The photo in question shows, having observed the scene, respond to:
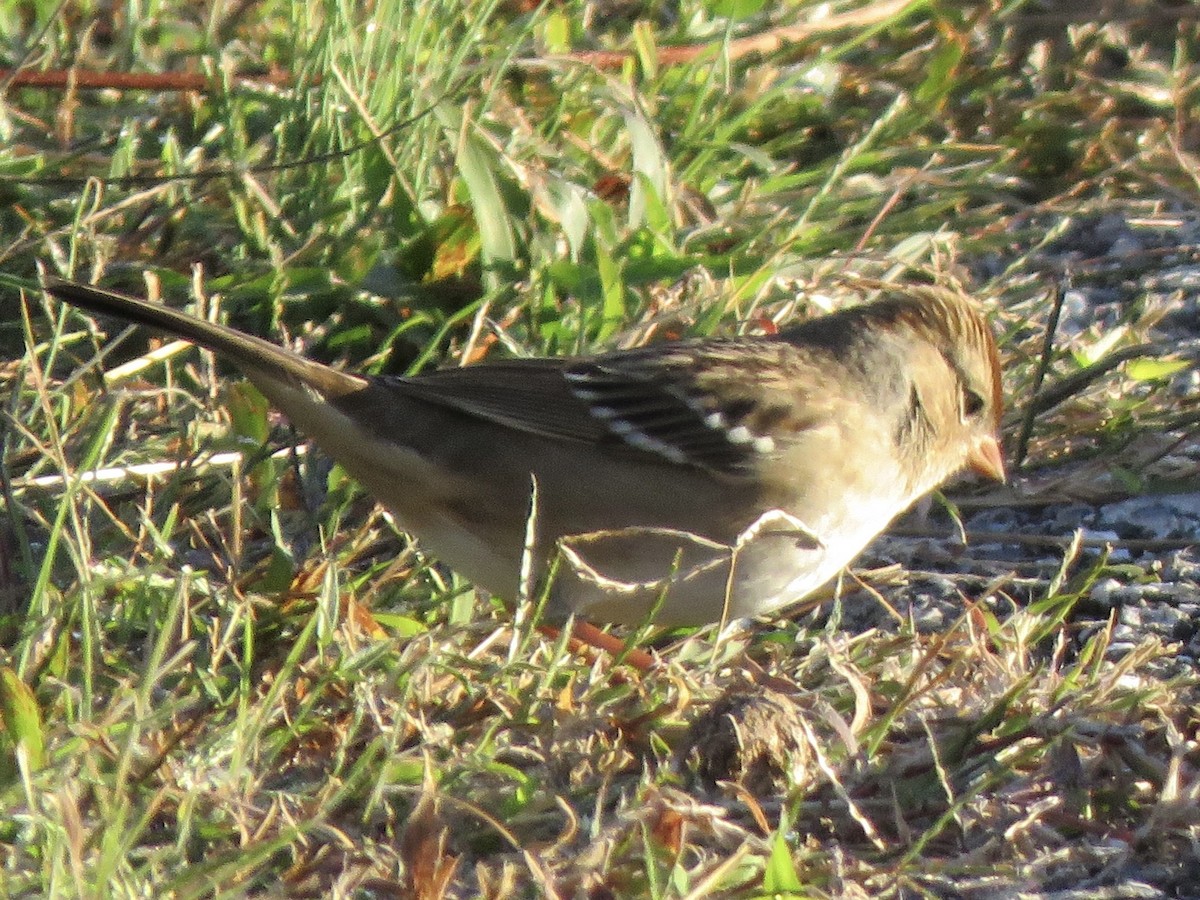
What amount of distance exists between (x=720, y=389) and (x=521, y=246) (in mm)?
747

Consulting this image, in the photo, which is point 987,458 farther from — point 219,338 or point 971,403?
point 219,338

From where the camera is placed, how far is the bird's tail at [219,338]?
122 inches

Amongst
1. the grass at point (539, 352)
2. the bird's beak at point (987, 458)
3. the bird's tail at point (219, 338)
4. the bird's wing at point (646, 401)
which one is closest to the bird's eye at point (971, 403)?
the bird's beak at point (987, 458)

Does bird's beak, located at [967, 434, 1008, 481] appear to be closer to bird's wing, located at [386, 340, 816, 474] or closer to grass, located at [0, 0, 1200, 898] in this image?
grass, located at [0, 0, 1200, 898]

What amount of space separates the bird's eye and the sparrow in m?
0.06

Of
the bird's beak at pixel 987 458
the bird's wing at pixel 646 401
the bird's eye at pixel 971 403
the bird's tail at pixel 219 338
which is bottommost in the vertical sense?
the bird's beak at pixel 987 458

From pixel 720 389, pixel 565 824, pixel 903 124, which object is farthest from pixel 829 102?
pixel 565 824

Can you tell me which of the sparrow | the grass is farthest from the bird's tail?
the grass

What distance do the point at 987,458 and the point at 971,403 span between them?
0.11 metres

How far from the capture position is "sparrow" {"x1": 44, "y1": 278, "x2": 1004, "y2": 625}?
128 inches

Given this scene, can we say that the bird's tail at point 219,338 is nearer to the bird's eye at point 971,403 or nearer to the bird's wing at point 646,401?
the bird's wing at point 646,401

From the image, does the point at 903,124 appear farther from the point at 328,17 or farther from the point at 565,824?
the point at 565,824

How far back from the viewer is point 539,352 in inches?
155

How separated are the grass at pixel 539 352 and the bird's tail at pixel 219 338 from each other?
0.42 feet
